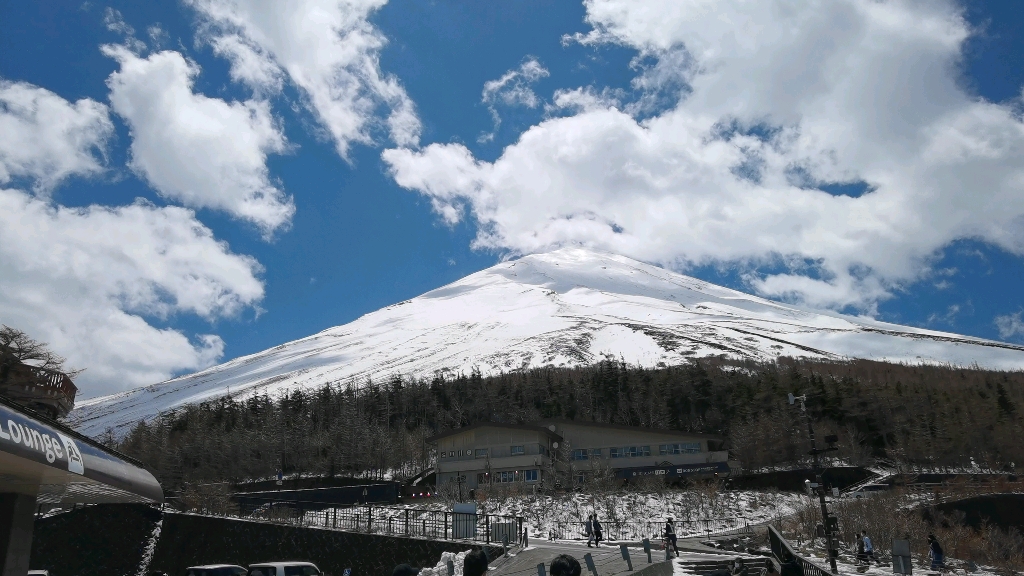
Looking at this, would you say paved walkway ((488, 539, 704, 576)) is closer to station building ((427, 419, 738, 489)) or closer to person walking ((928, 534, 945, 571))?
person walking ((928, 534, 945, 571))

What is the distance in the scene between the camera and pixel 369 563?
29.5 meters

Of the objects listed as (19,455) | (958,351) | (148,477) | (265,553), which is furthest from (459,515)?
(958,351)

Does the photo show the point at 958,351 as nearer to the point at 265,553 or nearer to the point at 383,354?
the point at 383,354

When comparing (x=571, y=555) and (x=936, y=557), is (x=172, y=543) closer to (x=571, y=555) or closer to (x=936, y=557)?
(x=571, y=555)

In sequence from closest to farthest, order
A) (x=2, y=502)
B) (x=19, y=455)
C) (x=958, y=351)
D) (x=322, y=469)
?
(x=19, y=455) → (x=2, y=502) → (x=322, y=469) → (x=958, y=351)

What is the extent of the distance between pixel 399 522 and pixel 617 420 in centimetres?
5286

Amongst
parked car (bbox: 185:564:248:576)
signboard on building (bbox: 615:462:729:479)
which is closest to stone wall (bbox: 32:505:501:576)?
parked car (bbox: 185:564:248:576)

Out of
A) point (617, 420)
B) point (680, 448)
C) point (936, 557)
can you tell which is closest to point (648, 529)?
point (936, 557)

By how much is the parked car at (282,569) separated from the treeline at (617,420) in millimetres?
45117

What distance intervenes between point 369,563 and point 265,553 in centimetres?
706

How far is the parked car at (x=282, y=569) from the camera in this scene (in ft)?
63.0

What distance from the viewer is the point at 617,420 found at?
8206cm

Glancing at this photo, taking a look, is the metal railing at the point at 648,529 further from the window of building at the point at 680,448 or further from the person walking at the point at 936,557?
the window of building at the point at 680,448

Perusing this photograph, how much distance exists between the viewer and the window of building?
56.4 meters
